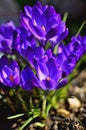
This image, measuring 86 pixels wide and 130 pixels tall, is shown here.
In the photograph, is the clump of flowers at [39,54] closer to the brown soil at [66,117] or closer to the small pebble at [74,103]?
the brown soil at [66,117]

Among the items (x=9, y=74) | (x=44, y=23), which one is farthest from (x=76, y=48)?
(x=9, y=74)

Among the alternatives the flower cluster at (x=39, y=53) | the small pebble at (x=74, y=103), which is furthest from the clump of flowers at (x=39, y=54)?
the small pebble at (x=74, y=103)

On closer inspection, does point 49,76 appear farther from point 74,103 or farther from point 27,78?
point 74,103

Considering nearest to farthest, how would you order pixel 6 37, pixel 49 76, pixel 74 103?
pixel 49 76 → pixel 6 37 → pixel 74 103

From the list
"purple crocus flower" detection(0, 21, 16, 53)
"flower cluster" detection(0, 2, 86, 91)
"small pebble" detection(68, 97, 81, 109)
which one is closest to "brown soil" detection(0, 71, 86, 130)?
"small pebble" detection(68, 97, 81, 109)

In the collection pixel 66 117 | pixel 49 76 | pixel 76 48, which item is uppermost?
pixel 76 48

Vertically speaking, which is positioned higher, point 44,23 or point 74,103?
point 44,23

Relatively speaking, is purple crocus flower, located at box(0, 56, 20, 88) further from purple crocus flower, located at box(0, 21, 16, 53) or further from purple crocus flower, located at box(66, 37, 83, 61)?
purple crocus flower, located at box(66, 37, 83, 61)

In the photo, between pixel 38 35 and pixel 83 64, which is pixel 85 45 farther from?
pixel 83 64
